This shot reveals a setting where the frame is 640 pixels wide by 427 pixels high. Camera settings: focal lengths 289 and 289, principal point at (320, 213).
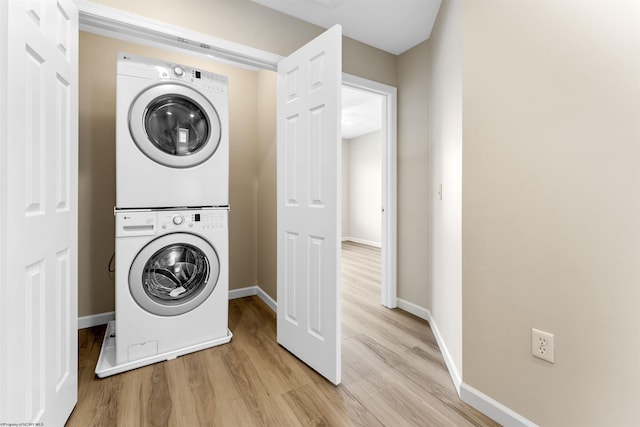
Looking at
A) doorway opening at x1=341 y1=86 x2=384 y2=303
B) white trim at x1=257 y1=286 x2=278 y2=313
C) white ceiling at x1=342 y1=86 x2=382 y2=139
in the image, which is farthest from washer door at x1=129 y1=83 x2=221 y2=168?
doorway opening at x1=341 y1=86 x2=384 y2=303

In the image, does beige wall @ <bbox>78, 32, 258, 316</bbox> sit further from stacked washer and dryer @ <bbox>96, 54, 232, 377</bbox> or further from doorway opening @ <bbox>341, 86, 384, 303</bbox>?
doorway opening @ <bbox>341, 86, 384, 303</bbox>

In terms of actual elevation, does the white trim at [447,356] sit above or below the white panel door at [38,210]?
below

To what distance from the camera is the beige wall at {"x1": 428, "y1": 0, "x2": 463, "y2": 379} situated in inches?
64.3

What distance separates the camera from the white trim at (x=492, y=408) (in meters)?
1.30

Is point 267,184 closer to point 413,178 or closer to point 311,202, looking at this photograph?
point 311,202

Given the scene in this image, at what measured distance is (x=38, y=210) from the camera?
3.60 ft

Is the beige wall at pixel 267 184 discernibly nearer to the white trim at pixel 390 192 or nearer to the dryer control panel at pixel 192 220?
the dryer control panel at pixel 192 220

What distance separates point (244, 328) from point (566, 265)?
2145mm

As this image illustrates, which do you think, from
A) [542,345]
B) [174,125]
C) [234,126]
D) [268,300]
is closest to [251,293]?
[268,300]

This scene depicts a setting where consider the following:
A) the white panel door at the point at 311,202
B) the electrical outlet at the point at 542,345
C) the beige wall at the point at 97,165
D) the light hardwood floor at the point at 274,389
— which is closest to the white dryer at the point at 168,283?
the light hardwood floor at the point at 274,389

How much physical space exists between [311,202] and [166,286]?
1.12 m

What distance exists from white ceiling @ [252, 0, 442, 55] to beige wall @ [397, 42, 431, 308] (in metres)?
0.24

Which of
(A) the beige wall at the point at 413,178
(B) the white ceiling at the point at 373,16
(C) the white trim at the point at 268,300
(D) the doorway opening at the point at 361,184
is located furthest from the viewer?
(D) the doorway opening at the point at 361,184

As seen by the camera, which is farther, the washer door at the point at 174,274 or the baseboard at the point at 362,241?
the baseboard at the point at 362,241
